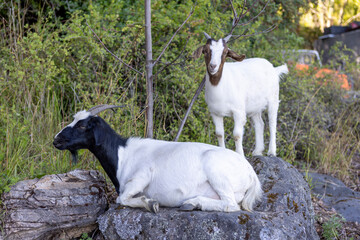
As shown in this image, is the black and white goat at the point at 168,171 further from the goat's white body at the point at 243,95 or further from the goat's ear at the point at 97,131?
the goat's white body at the point at 243,95

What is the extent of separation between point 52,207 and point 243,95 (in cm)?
237

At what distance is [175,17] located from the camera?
23.4ft

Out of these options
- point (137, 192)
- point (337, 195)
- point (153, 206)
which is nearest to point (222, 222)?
point (153, 206)

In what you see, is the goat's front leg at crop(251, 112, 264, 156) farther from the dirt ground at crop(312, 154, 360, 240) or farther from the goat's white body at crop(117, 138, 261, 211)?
the goat's white body at crop(117, 138, 261, 211)

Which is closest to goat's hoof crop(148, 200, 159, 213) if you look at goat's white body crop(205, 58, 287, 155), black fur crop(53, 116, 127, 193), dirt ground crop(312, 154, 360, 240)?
black fur crop(53, 116, 127, 193)

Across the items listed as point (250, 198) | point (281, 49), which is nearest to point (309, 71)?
point (281, 49)

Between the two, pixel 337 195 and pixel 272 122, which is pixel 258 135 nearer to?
pixel 272 122

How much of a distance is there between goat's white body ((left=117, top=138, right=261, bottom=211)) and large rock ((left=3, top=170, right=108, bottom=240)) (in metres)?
0.41

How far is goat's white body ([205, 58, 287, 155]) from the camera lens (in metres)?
4.66

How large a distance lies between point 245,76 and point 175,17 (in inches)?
102

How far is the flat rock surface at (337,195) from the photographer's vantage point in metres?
5.66

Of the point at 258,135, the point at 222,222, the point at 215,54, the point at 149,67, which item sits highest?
the point at 215,54

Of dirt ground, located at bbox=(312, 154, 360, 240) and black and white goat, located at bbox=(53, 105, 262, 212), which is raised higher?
black and white goat, located at bbox=(53, 105, 262, 212)

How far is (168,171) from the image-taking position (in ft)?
12.7
